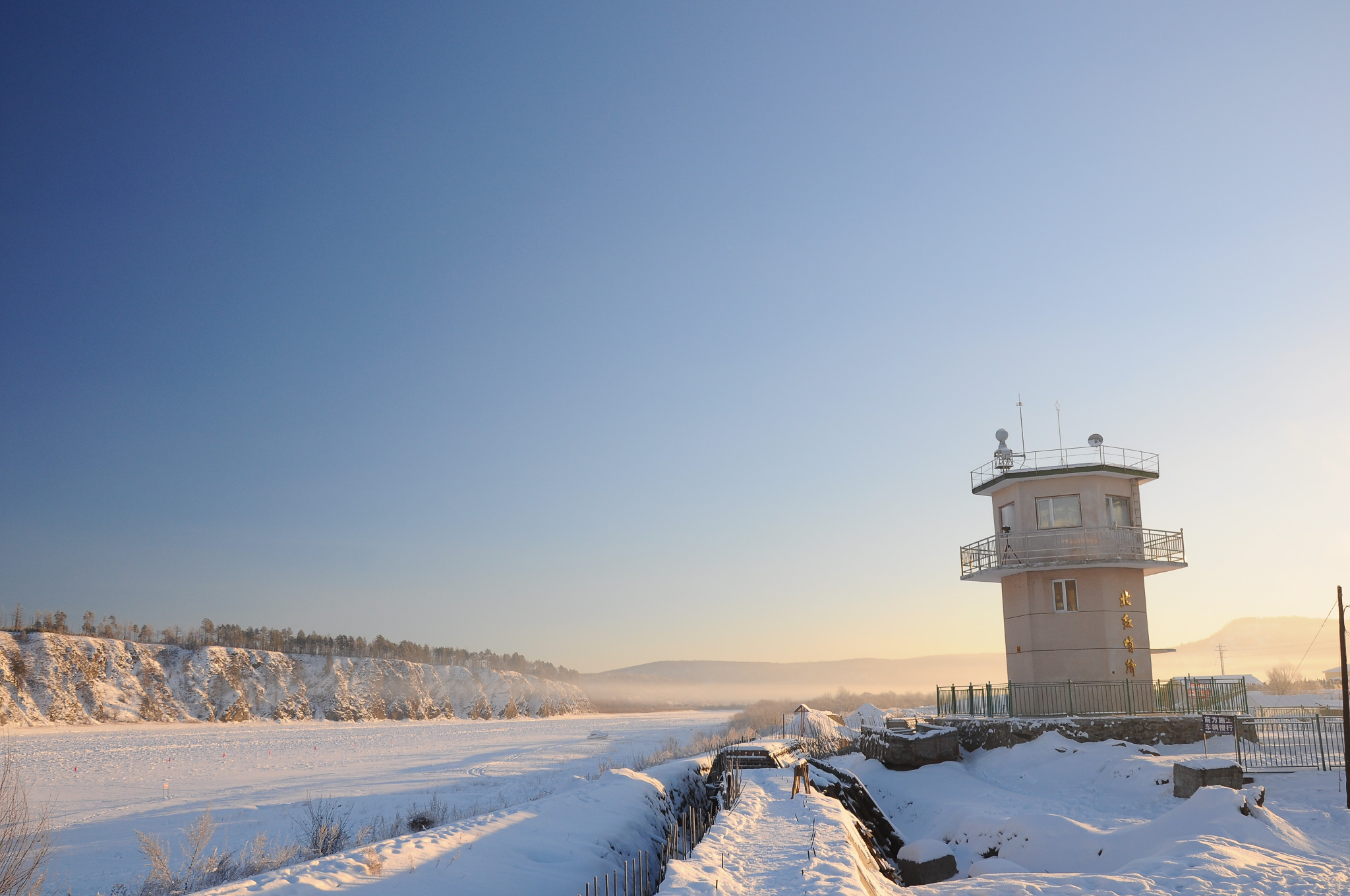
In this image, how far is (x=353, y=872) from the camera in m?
10.5

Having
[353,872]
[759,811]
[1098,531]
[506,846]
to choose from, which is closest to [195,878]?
[353,872]

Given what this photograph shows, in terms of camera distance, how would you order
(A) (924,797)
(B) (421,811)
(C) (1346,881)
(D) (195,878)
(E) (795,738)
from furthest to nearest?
1. (E) (795,738)
2. (A) (924,797)
3. (B) (421,811)
4. (D) (195,878)
5. (C) (1346,881)

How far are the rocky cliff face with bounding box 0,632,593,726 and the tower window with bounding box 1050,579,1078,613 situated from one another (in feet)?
A: 223

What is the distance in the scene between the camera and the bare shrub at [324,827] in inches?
556

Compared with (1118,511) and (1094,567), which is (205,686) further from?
(1118,511)

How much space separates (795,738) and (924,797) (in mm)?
11802

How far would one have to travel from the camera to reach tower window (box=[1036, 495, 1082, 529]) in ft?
89.0

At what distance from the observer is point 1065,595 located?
87.7 ft

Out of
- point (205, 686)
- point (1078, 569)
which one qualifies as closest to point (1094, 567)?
point (1078, 569)

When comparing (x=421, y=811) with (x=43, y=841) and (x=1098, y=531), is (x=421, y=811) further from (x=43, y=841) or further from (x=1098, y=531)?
(x=1098, y=531)

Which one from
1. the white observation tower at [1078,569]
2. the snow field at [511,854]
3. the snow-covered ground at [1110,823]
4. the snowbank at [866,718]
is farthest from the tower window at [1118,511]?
the snow field at [511,854]

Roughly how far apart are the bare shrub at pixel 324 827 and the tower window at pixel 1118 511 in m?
25.2

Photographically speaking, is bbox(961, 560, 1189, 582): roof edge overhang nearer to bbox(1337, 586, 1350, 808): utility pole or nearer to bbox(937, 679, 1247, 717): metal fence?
bbox(937, 679, 1247, 717): metal fence

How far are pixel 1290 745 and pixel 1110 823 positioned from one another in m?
9.76
